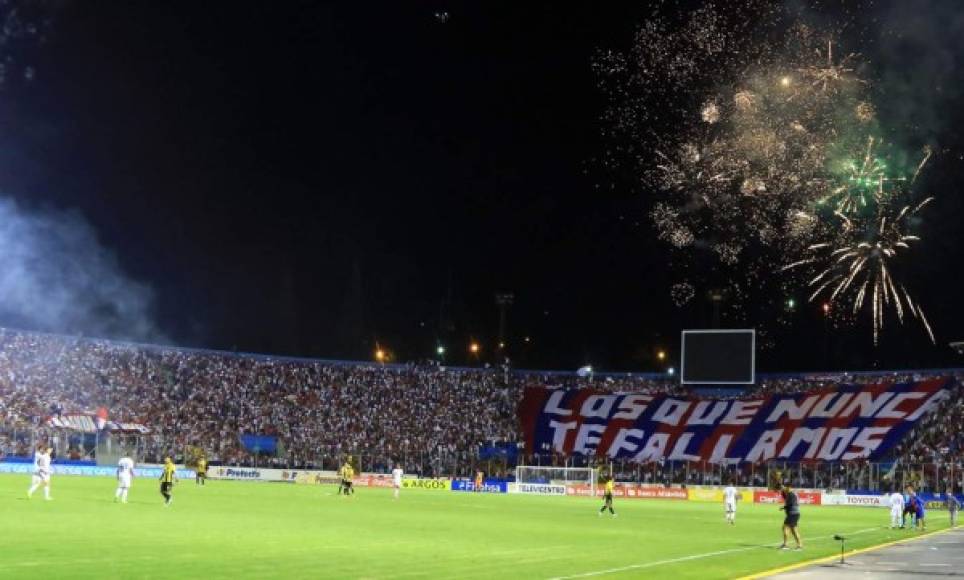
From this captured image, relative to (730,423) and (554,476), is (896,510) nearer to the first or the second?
(554,476)

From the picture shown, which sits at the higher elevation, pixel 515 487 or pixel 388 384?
pixel 388 384

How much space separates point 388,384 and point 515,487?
2228cm

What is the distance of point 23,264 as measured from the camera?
8919 cm

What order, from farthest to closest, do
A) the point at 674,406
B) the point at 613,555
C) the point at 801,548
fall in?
1. the point at 674,406
2. the point at 801,548
3. the point at 613,555

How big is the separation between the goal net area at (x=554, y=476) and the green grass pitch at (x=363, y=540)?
31.7m

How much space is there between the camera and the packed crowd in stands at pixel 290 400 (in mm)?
81438

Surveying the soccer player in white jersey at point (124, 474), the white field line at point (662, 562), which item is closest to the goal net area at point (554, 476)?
the soccer player in white jersey at point (124, 474)

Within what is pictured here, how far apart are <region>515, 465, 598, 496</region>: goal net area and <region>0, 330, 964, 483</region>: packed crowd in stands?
19.2 ft

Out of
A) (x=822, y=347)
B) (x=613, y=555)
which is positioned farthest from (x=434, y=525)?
(x=822, y=347)

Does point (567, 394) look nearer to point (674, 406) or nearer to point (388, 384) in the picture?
point (674, 406)

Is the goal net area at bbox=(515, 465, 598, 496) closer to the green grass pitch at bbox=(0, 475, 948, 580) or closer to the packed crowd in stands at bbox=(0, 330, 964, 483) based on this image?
the packed crowd in stands at bbox=(0, 330, 964, 483)

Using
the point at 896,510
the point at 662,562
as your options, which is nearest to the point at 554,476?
the point at 896,510

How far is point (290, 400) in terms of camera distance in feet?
312

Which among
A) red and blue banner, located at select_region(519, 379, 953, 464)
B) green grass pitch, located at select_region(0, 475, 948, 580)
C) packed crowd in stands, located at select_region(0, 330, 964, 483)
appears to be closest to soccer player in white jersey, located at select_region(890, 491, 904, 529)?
green grass pitch, located at select_region(0, 475, 948, 580)
